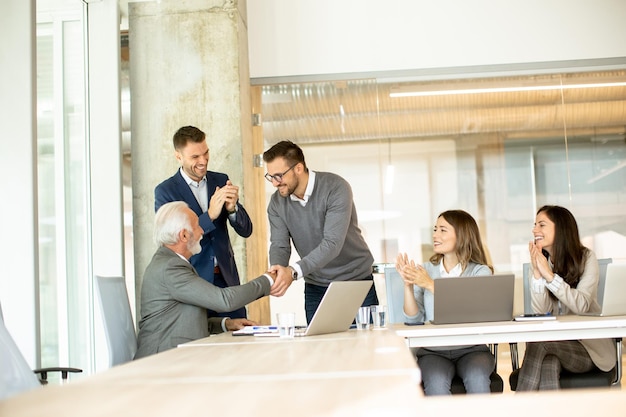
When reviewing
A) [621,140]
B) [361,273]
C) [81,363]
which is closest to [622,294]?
[361,273]

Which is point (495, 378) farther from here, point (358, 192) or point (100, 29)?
point (100, 29)

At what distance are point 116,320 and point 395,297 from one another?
1536 millimetres

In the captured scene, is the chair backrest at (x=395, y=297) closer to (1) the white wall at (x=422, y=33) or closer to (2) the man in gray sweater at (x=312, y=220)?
(2) the man in gray sweater at (x=312, y=220)

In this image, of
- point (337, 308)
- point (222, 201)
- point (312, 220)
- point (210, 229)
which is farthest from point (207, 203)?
point (337, 308)

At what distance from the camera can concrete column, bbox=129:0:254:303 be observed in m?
6.45

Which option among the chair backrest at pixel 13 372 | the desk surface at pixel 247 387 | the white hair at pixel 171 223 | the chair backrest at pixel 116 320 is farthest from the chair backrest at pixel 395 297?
the chair backrest at pixel 13 372

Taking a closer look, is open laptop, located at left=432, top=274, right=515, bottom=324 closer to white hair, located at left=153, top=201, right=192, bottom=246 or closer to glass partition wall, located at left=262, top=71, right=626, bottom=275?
white hair, located at left=153, top=201, right=192, bottom=246

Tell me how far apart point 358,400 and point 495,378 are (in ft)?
9.08

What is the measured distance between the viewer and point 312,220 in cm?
498

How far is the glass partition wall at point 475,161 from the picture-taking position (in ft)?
22.7

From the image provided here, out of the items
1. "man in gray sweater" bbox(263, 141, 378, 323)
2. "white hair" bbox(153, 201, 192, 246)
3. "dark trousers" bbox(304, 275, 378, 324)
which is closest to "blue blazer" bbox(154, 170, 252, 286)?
"man in gray sweater" bbox(263, 141, 378, 323)

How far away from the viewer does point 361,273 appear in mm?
5055

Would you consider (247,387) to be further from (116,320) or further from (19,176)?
(19,176)

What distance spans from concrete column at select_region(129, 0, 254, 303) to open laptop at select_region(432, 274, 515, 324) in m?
2.78
